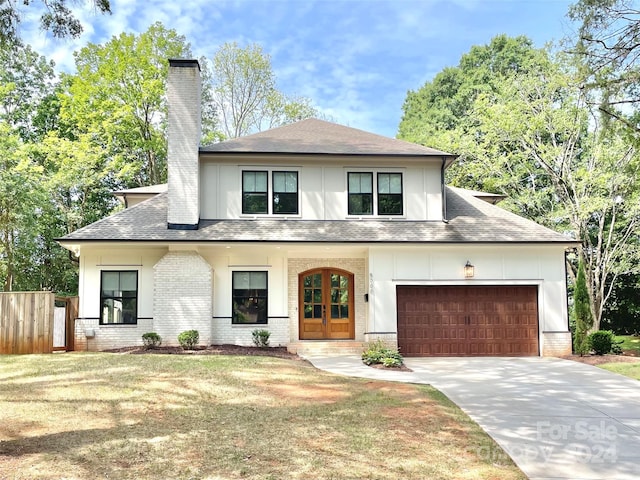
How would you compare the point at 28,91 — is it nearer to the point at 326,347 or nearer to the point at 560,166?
the point at 326,347

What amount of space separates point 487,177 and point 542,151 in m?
3.00

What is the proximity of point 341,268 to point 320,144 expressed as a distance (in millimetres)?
4152

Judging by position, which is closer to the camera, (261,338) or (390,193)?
(261,338)

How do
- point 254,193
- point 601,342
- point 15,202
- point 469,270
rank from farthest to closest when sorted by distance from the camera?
point 15,202 → point 254,193 → point 469,270 → point 601,342

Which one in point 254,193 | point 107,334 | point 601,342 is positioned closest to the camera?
point 601,342

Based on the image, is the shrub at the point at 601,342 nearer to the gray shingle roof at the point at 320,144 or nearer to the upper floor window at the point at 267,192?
the gray shingle roof at the point at 320,144

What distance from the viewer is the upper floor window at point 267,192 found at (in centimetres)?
1628

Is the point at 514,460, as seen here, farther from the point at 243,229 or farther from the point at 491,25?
the point at 491,25

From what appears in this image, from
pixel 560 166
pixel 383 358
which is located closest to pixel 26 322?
pixel 383 358

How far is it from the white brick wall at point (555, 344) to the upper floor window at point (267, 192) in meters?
8.45

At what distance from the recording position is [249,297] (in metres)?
15.8

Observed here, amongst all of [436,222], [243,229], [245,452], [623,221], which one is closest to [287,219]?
[243,229]

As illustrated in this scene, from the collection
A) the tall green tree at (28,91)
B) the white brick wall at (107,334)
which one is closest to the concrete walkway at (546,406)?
the white brick wall at (107,334)

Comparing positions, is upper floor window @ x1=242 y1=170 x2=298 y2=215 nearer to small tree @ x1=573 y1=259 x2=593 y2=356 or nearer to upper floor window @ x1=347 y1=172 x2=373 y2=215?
upper floor window @ x1=347 y1=172 x2=373 y2=215
